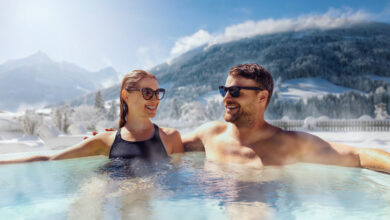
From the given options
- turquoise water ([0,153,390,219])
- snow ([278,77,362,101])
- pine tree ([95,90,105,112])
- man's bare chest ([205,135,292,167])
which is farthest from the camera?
snow ([278,77,362,101])

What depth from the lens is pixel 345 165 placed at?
10.4 ft

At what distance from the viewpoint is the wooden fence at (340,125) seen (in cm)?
1764

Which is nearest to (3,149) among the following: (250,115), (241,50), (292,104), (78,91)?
(250,115)

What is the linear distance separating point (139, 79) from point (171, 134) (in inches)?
31.6

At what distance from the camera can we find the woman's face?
307 cm

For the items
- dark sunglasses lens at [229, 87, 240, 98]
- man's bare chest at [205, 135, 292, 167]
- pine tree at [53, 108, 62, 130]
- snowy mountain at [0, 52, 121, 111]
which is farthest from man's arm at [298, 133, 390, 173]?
snowy mountain at [0, 52, 121, 111]

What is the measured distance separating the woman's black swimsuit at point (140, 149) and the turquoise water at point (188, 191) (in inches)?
4.4

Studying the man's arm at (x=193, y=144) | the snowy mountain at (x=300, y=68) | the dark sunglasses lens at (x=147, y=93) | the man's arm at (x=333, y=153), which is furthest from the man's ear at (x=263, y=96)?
the snowy mountain at (x=300, y=68)

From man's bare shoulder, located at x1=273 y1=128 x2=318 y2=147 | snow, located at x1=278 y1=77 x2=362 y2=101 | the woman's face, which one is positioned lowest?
man's bare shoulder, located at x1=273 y1=128 x2=318 y2=147

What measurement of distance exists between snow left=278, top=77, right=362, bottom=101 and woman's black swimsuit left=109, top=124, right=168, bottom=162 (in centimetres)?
7835

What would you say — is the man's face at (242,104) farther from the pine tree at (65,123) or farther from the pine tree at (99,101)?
the pine tree at (99,101)

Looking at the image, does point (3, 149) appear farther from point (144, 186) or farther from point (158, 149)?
point (144, 186)

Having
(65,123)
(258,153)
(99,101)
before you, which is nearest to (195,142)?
(258,153)

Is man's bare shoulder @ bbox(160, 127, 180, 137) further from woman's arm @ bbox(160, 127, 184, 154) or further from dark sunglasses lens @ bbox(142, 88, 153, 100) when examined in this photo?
dark sunglasses lens @ bbox(142, 88, 153, 100)
